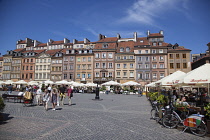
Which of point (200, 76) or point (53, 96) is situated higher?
point (200, 76)

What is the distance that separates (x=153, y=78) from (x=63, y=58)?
2868cm

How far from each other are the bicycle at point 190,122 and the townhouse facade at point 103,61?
40.3 m

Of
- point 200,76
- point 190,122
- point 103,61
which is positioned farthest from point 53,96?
point 103,61

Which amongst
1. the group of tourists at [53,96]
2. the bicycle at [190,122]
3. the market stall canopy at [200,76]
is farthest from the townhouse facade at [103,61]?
the bicycle at [190,122]

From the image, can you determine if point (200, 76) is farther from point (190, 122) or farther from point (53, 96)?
point (53, 96)

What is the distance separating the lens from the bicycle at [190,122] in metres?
6.27

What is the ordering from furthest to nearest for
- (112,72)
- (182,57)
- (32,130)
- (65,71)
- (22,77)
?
(22,77) → (65,71) → (112,72) → (182,57) → (32,130)

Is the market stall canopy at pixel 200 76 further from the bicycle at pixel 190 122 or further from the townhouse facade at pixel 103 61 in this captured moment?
the townhouse facade at pixel 103 61

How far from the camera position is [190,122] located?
655 centimetres

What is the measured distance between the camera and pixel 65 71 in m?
53.4

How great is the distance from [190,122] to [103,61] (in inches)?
1754

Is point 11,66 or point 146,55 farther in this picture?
point 11,66

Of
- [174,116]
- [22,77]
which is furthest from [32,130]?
[22,77]

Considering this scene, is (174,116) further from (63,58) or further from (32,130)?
(63,58)
